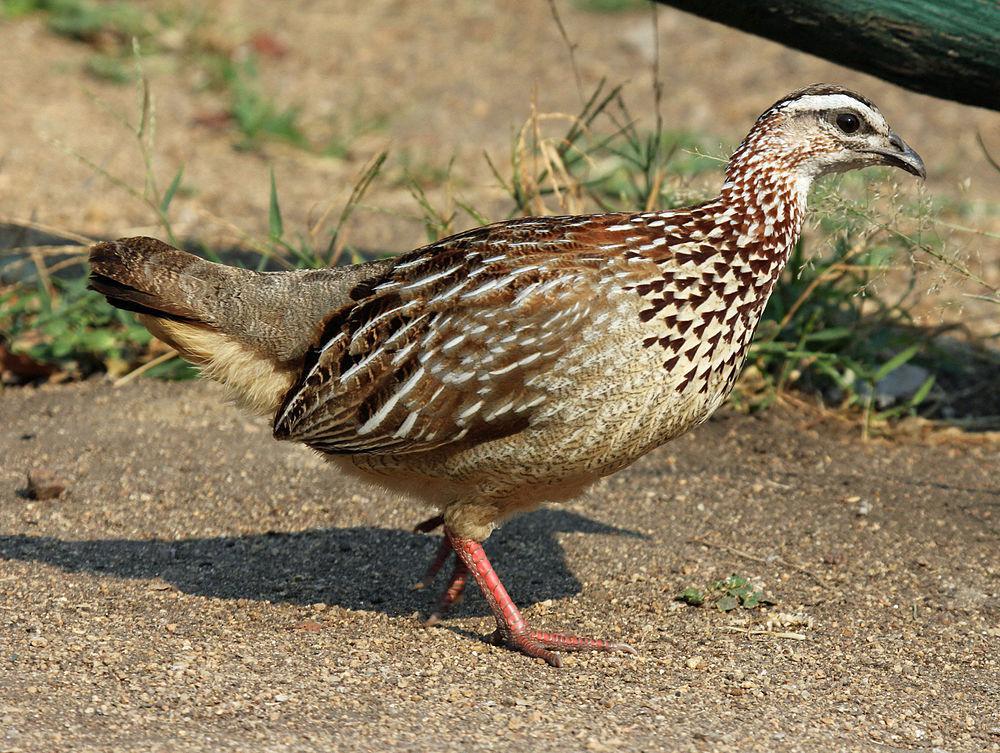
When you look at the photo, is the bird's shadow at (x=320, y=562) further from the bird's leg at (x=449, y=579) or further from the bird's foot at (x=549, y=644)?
the bird's foot at (x=549, y=644)

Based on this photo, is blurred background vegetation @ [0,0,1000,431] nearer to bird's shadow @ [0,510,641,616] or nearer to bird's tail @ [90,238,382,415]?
bird's tail @ [90,238,382,415]

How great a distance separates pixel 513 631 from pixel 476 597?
0.65 m

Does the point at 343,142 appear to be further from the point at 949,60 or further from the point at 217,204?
the point at 949,60

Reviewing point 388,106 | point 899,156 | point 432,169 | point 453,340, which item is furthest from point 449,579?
point 388,106

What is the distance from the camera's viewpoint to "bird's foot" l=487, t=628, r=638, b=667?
447 cm

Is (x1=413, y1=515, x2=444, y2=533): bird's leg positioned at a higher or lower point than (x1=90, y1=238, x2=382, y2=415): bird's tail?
lower

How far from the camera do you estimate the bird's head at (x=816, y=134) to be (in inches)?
178

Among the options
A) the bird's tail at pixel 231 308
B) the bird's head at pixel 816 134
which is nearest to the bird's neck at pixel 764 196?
the bird's head at pixel 816 134

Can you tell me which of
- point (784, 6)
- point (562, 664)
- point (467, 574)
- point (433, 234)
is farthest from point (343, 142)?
point (562, 664)

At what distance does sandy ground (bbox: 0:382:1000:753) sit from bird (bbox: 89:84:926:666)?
15.0 inches

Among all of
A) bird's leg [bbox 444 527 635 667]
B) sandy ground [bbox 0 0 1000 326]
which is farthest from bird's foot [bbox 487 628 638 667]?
sandy ground [bbox 0 0 1000 326]

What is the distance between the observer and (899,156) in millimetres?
4586

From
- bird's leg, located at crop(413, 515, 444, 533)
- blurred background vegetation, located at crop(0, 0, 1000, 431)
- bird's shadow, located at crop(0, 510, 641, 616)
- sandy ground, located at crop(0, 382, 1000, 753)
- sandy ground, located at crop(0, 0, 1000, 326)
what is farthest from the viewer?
sandy ground, located at crop(0, 0, 1000, 326)

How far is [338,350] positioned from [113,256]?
3.07ft
